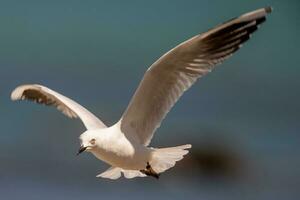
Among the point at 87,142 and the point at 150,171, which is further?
A: the point at 150,171

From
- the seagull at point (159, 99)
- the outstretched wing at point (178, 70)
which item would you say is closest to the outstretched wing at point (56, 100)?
the seagull at point (159, 99)

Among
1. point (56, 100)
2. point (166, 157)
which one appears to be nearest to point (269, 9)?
point (166, 157)

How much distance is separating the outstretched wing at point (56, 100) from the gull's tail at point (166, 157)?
0.95ft

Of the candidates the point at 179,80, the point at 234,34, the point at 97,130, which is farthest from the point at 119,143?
the point at 234,34

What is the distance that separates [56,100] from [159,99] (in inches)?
29.6

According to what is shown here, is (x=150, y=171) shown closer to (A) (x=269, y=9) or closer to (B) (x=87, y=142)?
(B) (x=87, y=142)

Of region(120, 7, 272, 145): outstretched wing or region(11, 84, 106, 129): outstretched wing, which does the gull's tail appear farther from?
region(11, 84, 106, 129): outstretched wing

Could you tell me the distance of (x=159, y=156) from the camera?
4.35 metres

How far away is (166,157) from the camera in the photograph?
4.38 m

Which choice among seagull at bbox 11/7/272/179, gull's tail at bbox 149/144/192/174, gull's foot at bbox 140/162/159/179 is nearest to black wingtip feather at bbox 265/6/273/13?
seagull at bbox 11/7/272/179

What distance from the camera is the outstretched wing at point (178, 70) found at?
12.9ft

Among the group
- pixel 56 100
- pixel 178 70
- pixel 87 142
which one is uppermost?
pixel 56 100

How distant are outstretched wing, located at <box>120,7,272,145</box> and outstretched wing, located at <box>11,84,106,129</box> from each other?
0.25 metres

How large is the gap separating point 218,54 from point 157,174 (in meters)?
0.67
